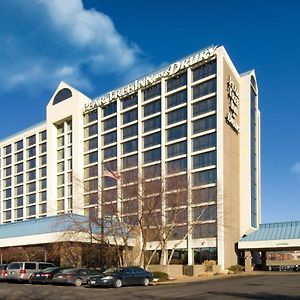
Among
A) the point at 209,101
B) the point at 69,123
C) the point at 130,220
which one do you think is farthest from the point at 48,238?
the point at 69,123

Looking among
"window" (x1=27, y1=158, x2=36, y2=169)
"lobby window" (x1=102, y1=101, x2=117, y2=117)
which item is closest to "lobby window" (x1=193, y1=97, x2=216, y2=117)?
"lobby window" (x1=102, y1=101, x2=117, y2=117)

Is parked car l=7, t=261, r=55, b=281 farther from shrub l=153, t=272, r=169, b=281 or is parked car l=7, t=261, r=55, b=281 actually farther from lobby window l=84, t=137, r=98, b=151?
lobby window l=84, t=137, r=98, b=151

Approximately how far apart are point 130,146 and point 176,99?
42.7 feet

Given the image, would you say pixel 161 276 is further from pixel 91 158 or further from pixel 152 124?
pixel 91 158

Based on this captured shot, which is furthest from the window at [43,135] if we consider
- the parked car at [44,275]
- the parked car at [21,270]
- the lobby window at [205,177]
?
the parked car at [44,275]

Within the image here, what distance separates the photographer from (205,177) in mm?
69000

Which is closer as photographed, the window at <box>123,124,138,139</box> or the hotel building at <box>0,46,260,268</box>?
the hotel building at <box>0,46,260,268</box>

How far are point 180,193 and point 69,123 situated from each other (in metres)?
54.4

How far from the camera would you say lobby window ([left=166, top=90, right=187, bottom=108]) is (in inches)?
2936

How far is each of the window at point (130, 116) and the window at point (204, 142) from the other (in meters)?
14.8

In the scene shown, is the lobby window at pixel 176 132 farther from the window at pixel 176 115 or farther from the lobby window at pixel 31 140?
the lobby window at pixel 31 140

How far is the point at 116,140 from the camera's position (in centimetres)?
8512

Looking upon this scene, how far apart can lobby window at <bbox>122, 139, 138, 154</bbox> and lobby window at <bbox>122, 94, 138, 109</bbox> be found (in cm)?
682

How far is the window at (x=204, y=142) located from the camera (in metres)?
69.0
